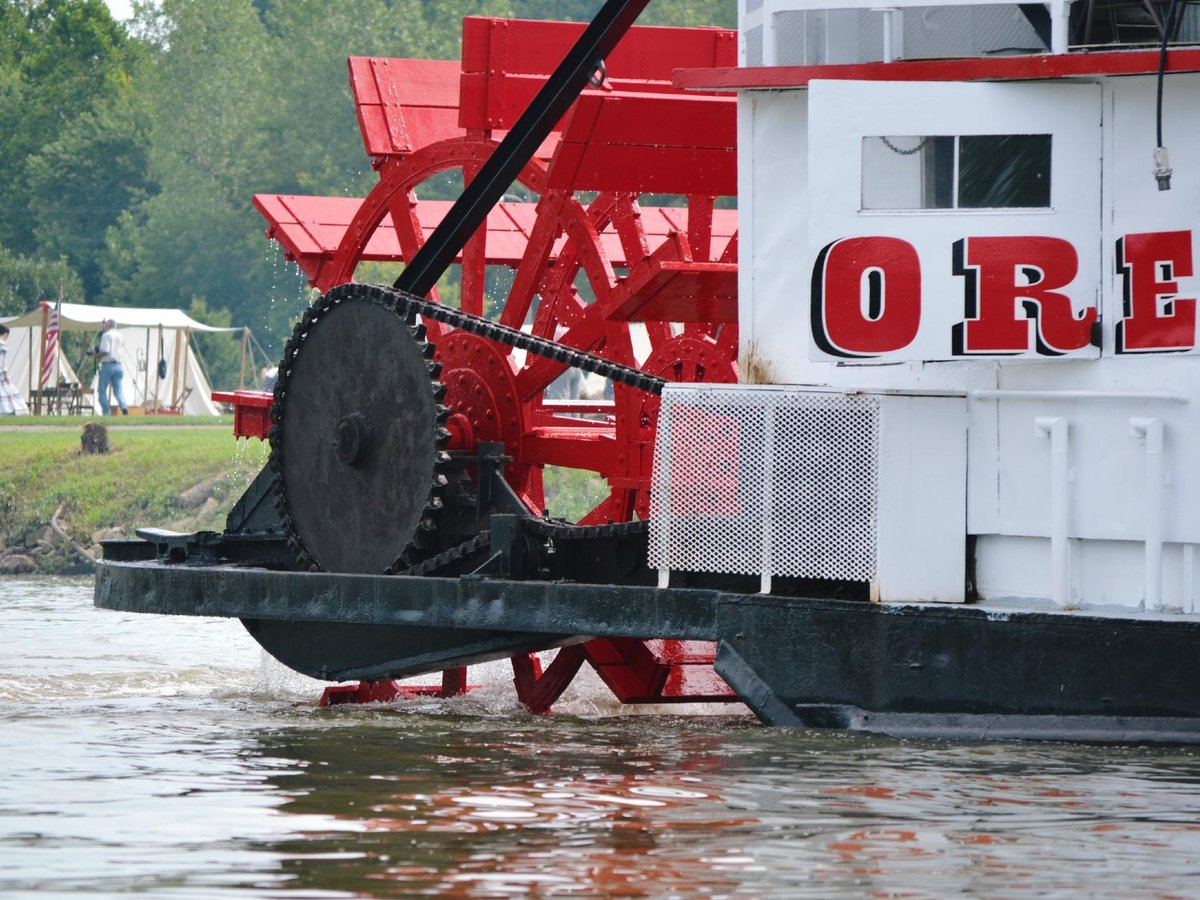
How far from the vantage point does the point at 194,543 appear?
1117cm

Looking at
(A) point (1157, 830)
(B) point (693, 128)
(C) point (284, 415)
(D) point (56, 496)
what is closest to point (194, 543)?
(C) point (284, 415)

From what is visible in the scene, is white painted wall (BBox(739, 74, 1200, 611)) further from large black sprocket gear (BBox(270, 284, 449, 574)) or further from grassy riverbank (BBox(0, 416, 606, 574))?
grassy riverbank (BBox(0, 416, 606, 574))

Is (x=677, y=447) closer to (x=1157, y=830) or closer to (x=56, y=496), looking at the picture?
(x=1157, y=830)

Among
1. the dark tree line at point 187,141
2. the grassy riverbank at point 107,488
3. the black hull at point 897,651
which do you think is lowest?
the black hull at point 897,651

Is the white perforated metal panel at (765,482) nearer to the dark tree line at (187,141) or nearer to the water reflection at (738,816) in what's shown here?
the water reflection at (738,816)

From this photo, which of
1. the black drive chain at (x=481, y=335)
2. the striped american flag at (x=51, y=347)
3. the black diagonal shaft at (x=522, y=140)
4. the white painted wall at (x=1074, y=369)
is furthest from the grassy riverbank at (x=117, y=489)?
the white painted wall at (x=1074, y=369)

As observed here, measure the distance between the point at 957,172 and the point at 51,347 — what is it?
90.7 feet

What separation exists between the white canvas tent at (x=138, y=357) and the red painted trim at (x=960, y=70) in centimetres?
2715

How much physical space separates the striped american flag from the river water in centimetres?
2393

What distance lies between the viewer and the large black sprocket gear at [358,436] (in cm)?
1013

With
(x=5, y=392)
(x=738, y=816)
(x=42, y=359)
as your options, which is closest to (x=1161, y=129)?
(x=738, y=816)

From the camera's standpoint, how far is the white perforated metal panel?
8391mm

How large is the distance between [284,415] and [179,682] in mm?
2477

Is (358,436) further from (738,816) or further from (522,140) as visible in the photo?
(738,816)
